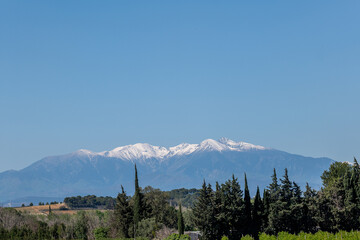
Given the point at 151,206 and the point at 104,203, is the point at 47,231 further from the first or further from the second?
the point at 104,203

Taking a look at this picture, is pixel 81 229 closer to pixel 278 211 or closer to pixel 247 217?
pixel 247 217

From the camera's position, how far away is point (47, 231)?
9044 centimetres

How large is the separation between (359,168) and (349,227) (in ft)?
47.3

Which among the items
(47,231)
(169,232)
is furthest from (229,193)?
(47,231)

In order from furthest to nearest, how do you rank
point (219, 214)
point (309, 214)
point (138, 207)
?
point (138, 207), point (309, 214), point (219, 214)

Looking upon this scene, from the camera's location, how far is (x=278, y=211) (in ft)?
227

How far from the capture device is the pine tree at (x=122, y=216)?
8094cm

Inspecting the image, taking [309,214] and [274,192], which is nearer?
[309,214]

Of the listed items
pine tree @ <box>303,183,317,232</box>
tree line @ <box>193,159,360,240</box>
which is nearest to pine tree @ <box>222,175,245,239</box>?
tree line @ <box>193,159,360,240</box>

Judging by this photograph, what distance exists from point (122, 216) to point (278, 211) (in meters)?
24.9

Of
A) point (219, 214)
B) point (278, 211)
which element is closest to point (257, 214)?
point (278, 211)

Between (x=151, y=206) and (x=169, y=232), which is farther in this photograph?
(x=151, y=206)

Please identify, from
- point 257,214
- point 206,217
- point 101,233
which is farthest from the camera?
point 101,233

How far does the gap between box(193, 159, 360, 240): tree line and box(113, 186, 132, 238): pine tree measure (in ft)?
50.3
